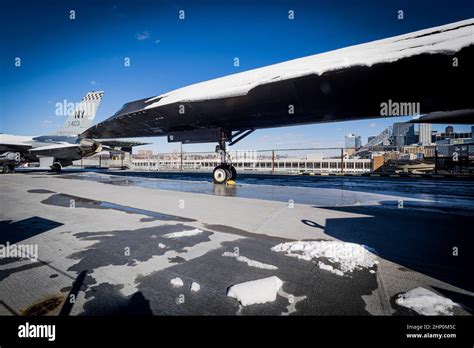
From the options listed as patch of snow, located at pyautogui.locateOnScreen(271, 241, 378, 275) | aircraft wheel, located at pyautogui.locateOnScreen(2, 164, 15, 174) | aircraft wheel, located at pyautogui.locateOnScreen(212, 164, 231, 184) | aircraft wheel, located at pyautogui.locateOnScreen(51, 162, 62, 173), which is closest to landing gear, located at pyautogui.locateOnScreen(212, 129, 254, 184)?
aircraft wheel, located at pyautogui.locateOnScreen(212, 164, 231, 184)

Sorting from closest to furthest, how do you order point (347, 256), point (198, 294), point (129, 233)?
1. point (198, 294)
2. point (347, 256)
3. point (129, 233)

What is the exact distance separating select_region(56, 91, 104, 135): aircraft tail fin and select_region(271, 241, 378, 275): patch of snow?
75.3 ft

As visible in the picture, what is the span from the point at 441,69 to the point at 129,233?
271 inches

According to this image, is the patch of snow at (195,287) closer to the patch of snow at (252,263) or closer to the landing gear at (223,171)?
the patch of snow at (252,263)

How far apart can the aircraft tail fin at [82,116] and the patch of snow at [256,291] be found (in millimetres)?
23256

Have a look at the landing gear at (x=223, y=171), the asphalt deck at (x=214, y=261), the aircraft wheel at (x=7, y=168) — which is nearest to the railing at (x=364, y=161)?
the landing gear at (x=223, y=171)

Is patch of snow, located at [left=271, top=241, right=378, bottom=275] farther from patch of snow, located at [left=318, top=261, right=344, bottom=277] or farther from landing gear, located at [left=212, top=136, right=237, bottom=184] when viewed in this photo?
landing gear, located at [left=212, top=136, right=237, bottom=184]

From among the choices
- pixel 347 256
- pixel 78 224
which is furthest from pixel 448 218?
pixel 78 224

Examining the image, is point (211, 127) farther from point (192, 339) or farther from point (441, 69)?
point (192, 339)

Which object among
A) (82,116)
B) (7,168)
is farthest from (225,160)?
(7,168)

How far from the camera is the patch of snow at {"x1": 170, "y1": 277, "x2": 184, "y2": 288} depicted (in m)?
2.17

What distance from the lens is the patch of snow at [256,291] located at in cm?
192

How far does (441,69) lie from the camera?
14.0ft

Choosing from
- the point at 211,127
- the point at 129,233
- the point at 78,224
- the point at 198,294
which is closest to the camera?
the point at 198,294
